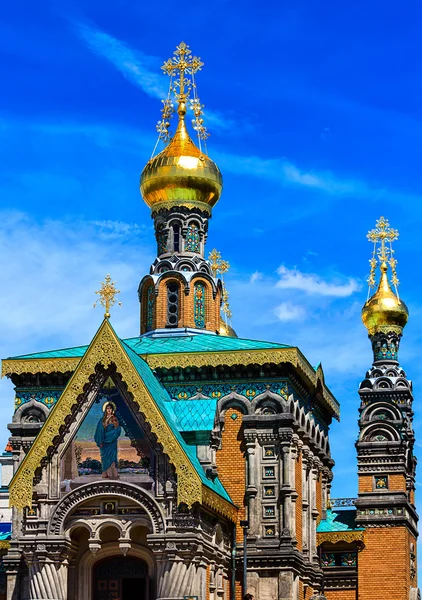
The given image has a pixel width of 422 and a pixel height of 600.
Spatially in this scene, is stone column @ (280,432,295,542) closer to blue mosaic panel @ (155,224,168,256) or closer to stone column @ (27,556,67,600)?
stone column @ (27,556,67,600)

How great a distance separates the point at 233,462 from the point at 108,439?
377 cm

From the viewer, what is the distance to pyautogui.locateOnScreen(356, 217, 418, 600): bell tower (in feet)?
126

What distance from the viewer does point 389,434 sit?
4078cm

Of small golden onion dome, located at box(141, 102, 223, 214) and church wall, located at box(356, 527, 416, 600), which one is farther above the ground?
small golden onion dome, located at box(141, 102, 223, 214)

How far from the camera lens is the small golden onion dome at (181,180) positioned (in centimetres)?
3884

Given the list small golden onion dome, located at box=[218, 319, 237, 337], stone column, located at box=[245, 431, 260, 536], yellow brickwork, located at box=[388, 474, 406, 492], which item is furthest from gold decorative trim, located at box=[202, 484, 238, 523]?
small golden onion dome, located at box=[218, 319, 237, 337]

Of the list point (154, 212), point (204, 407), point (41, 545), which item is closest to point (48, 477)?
point (41, 545)

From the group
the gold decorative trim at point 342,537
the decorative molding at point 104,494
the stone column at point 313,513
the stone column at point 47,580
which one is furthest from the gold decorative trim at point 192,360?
the stone column at point 47,580

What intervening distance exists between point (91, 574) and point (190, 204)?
10.3 m

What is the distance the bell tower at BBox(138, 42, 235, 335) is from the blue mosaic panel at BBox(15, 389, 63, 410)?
3.40 meters

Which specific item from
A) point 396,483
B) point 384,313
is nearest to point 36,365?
point 396,483

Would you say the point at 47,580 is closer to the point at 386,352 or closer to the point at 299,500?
the point at 299,500

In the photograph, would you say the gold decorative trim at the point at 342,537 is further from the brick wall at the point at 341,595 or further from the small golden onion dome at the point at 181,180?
the small golden onion dome at the point at 181,180

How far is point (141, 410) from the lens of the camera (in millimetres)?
31531
